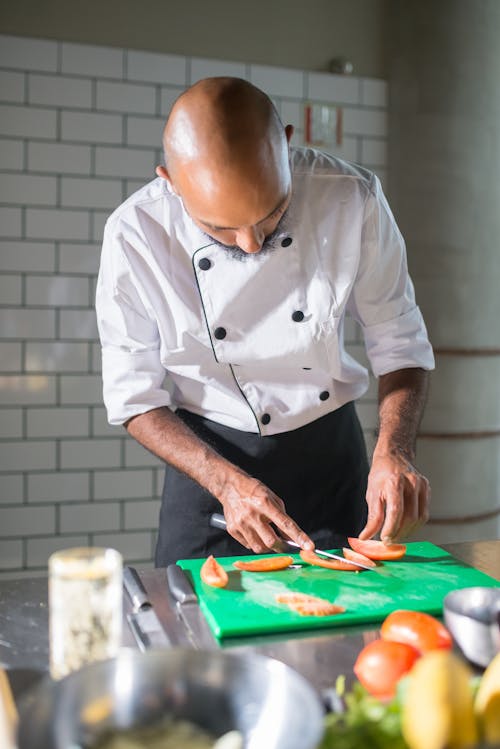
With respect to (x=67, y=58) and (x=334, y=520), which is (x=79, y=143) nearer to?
(x=67, y=58)

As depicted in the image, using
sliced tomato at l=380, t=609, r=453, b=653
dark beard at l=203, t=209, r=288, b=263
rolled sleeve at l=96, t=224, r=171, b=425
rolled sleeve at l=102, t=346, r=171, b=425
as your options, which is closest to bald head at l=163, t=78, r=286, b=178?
dark beard at l=203, t=209, r=288, b=263

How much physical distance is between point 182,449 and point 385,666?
79 centimetres

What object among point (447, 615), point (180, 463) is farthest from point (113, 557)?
point (180, 463)

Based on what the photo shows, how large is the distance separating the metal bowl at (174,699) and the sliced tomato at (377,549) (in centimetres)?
69

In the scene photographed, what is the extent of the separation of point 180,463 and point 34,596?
44cm

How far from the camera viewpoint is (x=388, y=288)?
1897mm

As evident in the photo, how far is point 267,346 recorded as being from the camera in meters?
1.79

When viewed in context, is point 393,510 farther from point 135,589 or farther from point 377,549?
point 135,589

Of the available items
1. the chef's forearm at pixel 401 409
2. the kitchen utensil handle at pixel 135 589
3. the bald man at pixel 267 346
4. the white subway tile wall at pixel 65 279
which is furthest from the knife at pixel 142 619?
the white subway tile wall at pixel 65 279

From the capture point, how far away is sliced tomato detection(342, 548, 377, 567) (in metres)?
1.42

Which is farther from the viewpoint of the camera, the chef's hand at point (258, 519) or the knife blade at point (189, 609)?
the chef's hand at point (258, 519)

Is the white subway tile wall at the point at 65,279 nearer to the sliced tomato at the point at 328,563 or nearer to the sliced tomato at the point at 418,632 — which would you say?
the sliced tomato at the point at 328,563

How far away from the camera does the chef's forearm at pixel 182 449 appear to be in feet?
5.17

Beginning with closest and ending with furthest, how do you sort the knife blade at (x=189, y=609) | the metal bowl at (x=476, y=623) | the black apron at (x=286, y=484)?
the metal bowl at (x=476, y=623) → the knife blade at (x=189, y=609) → the black apron at (x=286, y=484)
